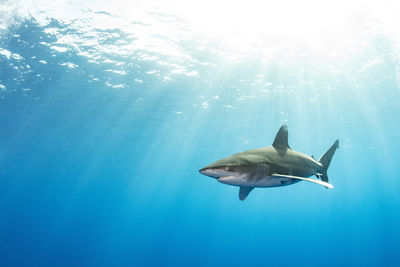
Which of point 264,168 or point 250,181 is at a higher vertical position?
point 264,168

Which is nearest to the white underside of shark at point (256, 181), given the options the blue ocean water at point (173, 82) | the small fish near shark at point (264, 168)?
the small fish near shark at point (264, 168)

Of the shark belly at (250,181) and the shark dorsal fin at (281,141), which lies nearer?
the shark belly at (250,181)

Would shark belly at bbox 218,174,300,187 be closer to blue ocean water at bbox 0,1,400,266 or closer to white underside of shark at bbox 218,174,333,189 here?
white underside of shark at bbox 218,174,333,189

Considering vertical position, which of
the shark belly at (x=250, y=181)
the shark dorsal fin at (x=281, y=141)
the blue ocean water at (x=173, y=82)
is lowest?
the shark belly at (x=250, y=181)

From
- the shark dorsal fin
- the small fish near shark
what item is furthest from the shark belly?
the shark dorsal fin

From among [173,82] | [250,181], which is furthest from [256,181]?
[173,82]

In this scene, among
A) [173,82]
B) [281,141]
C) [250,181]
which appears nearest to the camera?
[250,181]

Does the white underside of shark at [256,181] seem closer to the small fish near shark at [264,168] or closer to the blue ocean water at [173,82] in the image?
the small fish near shark at [264,168]

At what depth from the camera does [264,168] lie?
10.6ft

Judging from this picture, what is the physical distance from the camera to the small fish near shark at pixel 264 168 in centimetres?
290

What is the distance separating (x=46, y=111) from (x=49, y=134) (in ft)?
28.3

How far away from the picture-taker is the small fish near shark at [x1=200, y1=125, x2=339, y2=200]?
2.90 m

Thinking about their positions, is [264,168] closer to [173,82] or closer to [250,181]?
[250,181]

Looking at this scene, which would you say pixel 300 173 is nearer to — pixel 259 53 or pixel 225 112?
pixel 259 53
